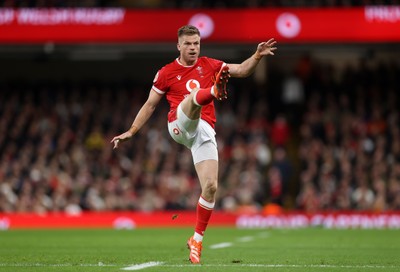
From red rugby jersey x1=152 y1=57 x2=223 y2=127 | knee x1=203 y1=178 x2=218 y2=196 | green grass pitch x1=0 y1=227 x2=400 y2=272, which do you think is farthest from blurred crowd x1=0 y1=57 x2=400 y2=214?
knee x1=203 y1=178 x2=218 y2=196

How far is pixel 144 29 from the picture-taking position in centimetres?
2623

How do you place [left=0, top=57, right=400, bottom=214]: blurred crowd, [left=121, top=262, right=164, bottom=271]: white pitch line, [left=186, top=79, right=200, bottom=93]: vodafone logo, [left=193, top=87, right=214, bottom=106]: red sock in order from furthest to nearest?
[left=0, top=57, right=400, bottom=214]: blurred crowd
[left=186, top=79, right=200, bottom=93]: vodafone logo
[left=193, top=87, right=214, bottom=106]: red sock
[left=121, top=262, right=164, bottom=271]: white pitch line

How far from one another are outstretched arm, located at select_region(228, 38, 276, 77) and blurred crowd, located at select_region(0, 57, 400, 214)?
564 inches

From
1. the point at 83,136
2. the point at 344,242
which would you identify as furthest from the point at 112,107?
the point at 344,242

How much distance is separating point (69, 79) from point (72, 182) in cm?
678

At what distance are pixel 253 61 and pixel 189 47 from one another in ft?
2.62

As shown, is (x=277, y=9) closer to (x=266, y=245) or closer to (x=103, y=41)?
(x=103, y=41)

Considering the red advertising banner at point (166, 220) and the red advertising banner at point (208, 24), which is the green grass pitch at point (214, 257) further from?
the red advertising banner at point (208, 24)

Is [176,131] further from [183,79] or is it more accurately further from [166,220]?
[166,220]

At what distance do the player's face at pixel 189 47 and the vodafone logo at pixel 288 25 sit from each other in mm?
16418

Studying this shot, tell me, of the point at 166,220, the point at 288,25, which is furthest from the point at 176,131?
the point at 288,25

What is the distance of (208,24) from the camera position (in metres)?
25.7

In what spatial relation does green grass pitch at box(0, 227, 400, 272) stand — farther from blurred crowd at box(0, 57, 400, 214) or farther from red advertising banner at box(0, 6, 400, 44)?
red advertising banner at box(0, 6, 400, 44)

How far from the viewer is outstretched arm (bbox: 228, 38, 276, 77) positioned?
362 inches
